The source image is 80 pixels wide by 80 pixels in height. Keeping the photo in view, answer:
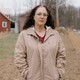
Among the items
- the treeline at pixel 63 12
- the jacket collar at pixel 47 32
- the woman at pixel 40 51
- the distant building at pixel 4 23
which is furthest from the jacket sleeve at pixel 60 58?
the distant building at pixel 4 23

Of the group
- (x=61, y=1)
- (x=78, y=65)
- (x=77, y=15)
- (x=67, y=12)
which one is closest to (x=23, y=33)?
(x=78, y=65)

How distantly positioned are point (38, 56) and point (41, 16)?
49 centimetres

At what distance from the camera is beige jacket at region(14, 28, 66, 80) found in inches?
140

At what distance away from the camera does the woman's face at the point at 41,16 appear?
367 cm

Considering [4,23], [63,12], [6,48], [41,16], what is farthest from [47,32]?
[4,23]

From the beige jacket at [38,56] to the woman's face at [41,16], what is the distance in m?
0.12

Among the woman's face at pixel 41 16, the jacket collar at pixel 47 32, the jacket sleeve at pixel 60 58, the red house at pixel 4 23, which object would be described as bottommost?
the red house at pixel 4 23

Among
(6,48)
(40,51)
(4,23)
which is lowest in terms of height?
(4,23)

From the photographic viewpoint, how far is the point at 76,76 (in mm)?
8367

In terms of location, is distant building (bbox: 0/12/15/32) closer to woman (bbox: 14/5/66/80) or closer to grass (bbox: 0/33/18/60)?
grass (bbox: 0/33/18/60)

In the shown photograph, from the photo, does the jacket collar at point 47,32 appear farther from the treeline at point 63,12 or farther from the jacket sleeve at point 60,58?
the treeline at point 63,12

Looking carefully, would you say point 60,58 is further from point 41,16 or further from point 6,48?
point 6,48

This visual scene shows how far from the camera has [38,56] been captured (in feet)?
11.7

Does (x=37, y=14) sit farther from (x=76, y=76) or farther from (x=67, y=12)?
(x=67, y=12)
